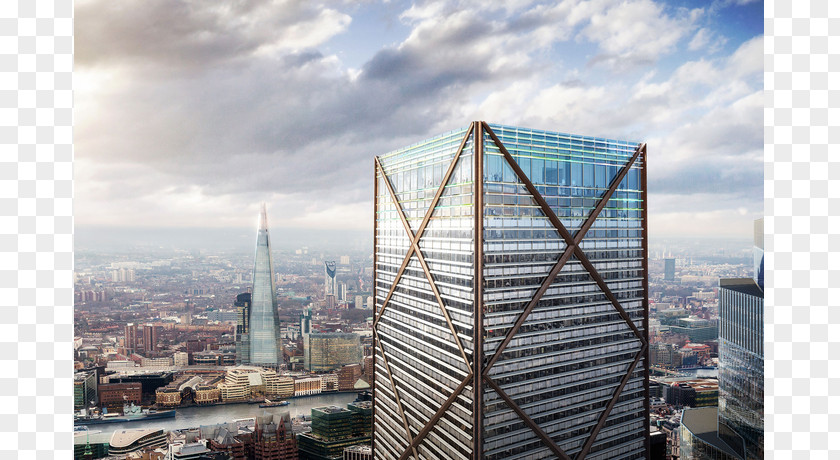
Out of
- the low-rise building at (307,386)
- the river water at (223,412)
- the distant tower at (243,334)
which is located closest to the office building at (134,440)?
the river water at (223,412)

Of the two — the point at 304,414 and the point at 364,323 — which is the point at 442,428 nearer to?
the point at 364,323

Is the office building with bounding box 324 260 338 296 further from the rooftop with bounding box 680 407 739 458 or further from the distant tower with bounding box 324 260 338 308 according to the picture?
the rooftop with bounding box 680 407 739 458

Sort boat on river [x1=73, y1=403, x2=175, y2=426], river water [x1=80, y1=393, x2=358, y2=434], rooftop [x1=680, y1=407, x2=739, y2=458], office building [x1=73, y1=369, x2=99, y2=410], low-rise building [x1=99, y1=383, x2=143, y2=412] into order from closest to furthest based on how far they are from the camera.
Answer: rooftop [x1=680, y1=407, x2=739, y2=458]
office building [x1=73, y1=369, x2=99, y2=410]
river water [x1=80, y1=393, x2=358, y2=434]
boat on river [x1=73, y1=403, x2=175, y2=426]
low-rise building [x1=99, y1=383, x2=143, y2=412]

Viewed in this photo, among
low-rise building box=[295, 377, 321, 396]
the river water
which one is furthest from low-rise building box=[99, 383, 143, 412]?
low-rise building box=[295, 377, 321, 396]

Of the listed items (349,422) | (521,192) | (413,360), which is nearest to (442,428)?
(413,360)

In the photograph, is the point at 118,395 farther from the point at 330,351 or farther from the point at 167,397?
the point at 330,351
